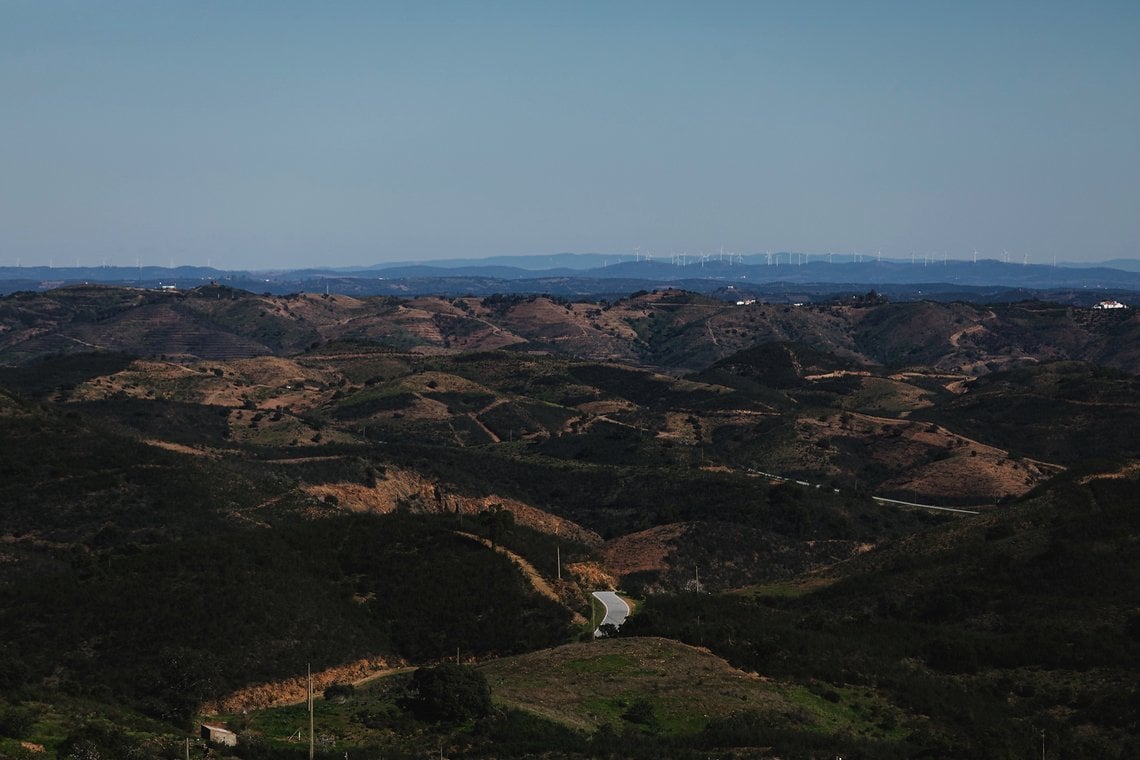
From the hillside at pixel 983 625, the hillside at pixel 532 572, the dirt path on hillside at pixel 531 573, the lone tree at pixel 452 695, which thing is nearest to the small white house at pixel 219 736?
the hillside at pixel 532 572

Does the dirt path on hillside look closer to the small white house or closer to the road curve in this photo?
→ the road curve

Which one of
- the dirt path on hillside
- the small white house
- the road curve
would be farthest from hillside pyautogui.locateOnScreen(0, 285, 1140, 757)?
the small white house

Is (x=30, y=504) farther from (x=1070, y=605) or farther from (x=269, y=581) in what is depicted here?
(x=1070, y=605)

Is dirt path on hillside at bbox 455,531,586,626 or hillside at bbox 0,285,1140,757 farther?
→ dirt path on hillside at bbox 455,531,586,626

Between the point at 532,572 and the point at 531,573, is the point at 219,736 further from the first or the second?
the point at 532,572

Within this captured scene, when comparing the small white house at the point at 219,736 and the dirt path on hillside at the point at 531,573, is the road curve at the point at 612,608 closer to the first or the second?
the dirt path on hillside at the point at 531,573

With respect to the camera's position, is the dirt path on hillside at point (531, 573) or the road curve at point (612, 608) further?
the dirt path on hillside at point (531, 573)
